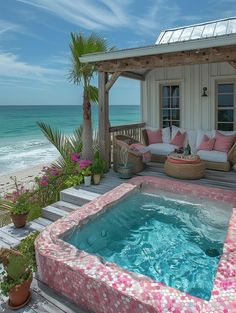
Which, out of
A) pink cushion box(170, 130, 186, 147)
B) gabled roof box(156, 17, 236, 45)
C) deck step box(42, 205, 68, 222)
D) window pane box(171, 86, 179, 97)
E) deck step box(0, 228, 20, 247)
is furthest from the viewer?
gabled roof box(156, 17, 236, 45)

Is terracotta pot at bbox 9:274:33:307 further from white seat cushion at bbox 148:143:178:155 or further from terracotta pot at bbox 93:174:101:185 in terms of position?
white seat cushion at bbox 148:143:178:155

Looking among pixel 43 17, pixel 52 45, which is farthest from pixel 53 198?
pixel 52 45

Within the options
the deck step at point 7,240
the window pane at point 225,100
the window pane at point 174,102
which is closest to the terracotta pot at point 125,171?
the deck step at point 7,240

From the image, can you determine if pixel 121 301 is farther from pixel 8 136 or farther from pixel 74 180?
pixel 8 136

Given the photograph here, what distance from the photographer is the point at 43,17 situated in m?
11.8

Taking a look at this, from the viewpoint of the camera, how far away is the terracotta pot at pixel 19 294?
2.46 m

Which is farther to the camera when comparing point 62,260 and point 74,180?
point 74,180

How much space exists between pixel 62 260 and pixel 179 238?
1.80 m

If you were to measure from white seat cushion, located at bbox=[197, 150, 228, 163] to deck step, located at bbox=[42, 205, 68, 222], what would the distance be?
3404 mm

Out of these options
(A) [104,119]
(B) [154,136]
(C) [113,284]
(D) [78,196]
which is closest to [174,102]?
(B) [154,136]

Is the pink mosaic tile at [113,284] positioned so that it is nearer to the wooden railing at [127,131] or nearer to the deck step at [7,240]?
the deck step at [7,240]

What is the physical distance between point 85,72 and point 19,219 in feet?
11.6

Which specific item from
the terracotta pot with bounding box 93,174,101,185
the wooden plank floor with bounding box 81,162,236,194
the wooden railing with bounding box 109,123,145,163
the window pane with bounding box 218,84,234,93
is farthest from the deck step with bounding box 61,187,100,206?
the window pane with bounding box 218,84,234,93

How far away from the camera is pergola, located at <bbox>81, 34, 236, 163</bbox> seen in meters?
4.24
